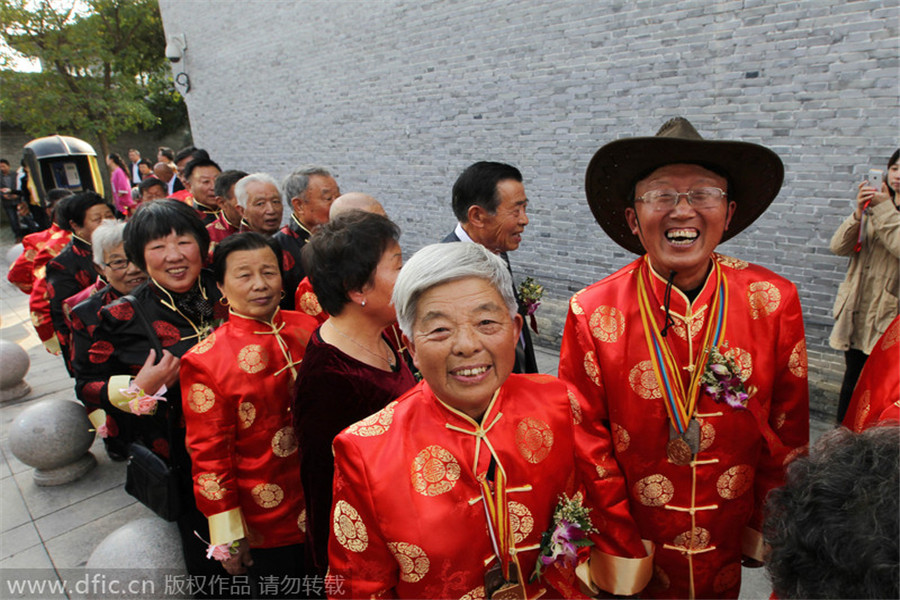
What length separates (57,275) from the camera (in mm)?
4660

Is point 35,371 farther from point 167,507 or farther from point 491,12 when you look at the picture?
point 491,12

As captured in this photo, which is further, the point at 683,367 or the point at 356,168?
the point at 356,168

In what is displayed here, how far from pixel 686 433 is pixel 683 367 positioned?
0.74ft

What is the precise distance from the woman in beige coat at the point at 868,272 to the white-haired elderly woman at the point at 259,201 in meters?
4.21

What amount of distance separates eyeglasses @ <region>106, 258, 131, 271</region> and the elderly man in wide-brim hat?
2.83 metres

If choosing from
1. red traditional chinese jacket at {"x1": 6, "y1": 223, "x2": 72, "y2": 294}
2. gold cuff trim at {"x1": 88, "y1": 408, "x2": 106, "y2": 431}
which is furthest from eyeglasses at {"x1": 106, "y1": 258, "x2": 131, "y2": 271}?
red traditional chinese jacket at {"x1": 6, "y1": 223, "x2": 72, "y2": 294}

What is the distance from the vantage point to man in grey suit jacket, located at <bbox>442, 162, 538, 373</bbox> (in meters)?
3.21

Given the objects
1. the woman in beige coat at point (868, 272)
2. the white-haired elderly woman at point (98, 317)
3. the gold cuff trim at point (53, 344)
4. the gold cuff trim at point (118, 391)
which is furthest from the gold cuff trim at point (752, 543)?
the gold cuff trim at point (53, 344)

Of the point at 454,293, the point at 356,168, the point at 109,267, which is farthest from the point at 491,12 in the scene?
the point at 454,293

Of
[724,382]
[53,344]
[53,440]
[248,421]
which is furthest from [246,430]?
[53,344]

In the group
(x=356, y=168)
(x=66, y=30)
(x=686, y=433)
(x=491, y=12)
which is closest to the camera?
(x=686, y=433)

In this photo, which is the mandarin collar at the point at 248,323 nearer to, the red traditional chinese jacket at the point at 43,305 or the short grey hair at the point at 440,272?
the short grey hair at the point at 440,272

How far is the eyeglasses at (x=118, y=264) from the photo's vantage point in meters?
3.38

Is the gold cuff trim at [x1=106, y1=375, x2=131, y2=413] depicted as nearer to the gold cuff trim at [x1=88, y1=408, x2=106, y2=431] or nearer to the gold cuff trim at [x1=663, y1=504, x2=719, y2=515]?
the gold cuff trim at [x1=88, y1=408, x2=106, y2=431]
